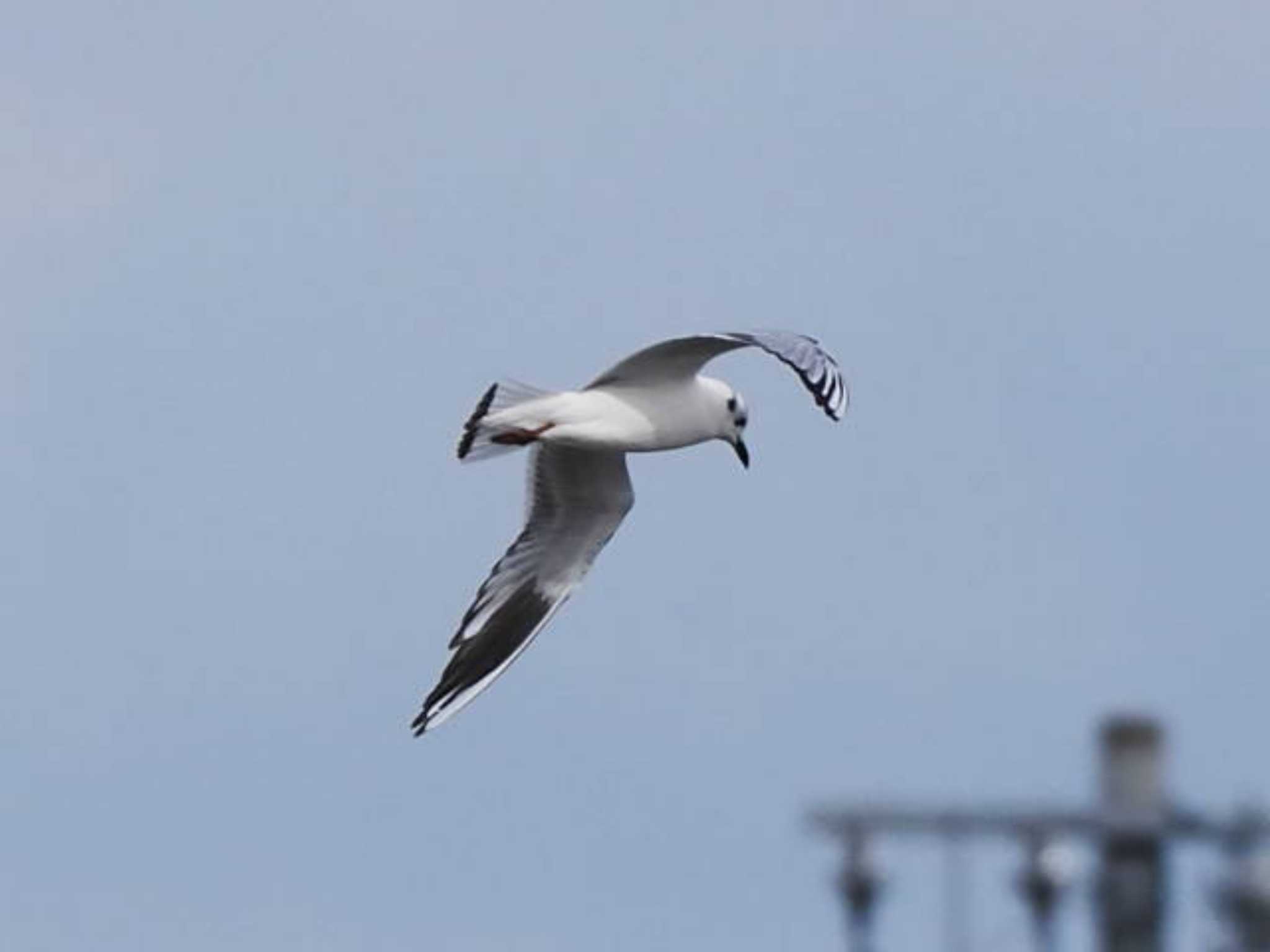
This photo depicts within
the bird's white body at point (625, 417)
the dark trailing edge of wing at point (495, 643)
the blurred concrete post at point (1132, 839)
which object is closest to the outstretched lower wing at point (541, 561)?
the dark trailing edge of wing at point (495, 643)

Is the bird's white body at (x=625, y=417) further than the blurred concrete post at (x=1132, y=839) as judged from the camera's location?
Yes

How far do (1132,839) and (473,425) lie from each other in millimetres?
2538

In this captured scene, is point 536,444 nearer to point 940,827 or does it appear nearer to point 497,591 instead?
point 497,591

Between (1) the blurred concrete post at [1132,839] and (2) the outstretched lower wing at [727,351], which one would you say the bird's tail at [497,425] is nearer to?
(2) the outstretched lower wing at [727,351]

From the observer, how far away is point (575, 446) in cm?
1168

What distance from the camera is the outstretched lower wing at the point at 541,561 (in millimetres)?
12289

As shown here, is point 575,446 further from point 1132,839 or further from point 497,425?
point 1132,839

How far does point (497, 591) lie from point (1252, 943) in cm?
371

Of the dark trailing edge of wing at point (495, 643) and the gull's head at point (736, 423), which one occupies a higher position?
the gull's head at point (736, 423)

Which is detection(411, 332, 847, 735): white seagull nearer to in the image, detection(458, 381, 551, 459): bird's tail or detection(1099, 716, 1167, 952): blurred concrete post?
detection(458, 381, 551, 459): bird's tail

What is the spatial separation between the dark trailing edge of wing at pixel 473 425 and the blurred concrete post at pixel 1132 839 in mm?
2216

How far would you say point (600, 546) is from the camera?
12.3m

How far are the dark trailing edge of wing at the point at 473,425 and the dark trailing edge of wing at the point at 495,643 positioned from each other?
1113 millimetres

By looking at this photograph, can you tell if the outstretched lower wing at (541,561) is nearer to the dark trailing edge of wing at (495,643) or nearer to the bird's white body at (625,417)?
the dark trailing edge of wing at (495,643)
